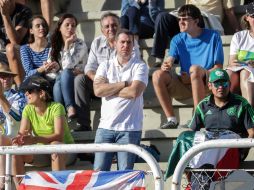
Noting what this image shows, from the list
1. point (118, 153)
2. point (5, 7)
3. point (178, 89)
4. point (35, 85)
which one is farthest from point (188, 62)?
point (5, 7)

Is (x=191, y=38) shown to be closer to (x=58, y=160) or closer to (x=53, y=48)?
(x=53, y=48)

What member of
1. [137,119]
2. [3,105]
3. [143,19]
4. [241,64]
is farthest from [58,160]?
[143,19]

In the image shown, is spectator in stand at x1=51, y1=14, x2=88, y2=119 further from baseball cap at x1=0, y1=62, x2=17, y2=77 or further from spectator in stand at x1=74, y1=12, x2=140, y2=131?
baseball cap at x1=0, y1=62, x2=17, y2=77

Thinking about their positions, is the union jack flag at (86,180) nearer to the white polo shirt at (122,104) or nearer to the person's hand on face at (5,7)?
the white polo shirt at (122,104)

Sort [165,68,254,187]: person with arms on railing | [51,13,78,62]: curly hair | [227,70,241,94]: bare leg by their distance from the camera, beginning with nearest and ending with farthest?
1. [165,68,254,187]: person with arms on railing
2. [227,70,241,94]: bare leg
3. [51,13,78,62]: curly hair

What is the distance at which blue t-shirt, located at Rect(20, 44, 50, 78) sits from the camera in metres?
9.07

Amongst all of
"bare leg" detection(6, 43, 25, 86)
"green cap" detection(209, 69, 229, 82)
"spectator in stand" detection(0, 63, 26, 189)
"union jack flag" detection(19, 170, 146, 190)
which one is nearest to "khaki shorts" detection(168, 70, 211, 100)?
"green cap" detection(209, 69, 229, 82)

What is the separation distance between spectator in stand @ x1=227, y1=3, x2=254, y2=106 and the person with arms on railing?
1.79ft

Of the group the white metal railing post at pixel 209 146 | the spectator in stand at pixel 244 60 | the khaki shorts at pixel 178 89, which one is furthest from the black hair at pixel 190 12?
the white metal railing post at pixel 209 146

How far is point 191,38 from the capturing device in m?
8.59

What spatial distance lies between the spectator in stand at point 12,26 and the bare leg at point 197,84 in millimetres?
2191

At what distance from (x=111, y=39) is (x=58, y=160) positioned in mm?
1779

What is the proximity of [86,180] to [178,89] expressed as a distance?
2913 mm

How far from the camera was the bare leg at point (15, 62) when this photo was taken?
920 centimetres
